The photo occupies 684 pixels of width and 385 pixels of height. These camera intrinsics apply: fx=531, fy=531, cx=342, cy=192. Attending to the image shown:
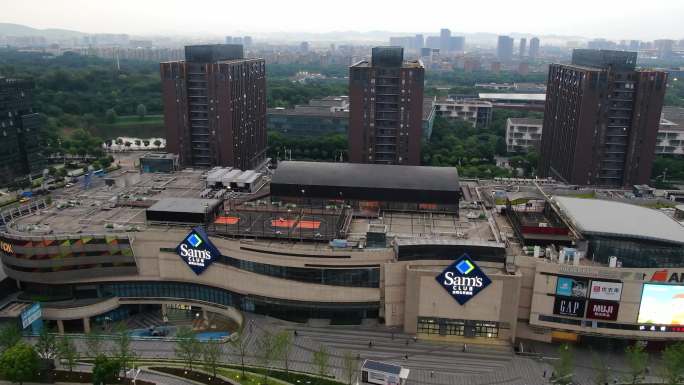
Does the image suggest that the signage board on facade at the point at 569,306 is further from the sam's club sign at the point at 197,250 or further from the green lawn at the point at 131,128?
the green lawn at the point at 131,128

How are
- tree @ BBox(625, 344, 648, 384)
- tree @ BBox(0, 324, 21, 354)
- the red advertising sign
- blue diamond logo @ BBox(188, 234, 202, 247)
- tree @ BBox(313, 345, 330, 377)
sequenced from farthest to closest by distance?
blue diamond logo @ BBox(188, 234, 202, 247) < the red advertising sign < tree @ BBox(0, 324, 21, 354) < tree @ BBox(313, 345, 330, 377) < tree @ BBox(625, 344, 648, 384)

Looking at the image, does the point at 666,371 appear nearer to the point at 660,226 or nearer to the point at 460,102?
the point at 660,226

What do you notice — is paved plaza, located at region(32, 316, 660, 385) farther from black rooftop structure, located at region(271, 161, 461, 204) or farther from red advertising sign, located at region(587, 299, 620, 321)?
black rooftop structure, located at region(271, 161, 461, 204)

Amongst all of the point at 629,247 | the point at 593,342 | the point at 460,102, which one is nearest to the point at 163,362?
the point at 593,342

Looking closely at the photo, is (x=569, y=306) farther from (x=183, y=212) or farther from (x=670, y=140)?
(x=670, y=140)

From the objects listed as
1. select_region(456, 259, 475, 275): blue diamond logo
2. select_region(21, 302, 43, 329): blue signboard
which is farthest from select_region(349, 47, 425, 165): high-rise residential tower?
select_region(21, 302, 43, 329): blue signboard
